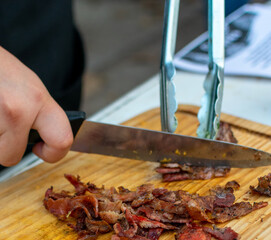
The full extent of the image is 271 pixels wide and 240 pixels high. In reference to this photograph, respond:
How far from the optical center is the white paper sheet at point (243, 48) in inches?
85.7

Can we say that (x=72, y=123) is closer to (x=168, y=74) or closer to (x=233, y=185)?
(x=168, y=74)

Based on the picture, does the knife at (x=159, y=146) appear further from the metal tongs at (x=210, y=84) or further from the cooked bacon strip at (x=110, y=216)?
the cooked bacon strip at (x=110, y=216)

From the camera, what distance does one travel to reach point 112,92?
4.68 meters

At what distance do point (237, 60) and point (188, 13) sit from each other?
4.17 metres

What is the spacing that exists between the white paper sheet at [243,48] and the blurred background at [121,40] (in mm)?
2099

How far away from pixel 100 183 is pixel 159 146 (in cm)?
23

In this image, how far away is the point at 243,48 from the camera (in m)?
2.33

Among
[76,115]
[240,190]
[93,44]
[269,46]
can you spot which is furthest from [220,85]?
[93,44]

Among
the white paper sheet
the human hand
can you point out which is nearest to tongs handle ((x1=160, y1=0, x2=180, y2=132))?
the human hand

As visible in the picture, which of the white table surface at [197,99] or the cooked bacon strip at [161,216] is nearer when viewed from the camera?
the cooked bacon strip at [161,216]

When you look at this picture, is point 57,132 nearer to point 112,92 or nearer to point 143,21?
point 112,92

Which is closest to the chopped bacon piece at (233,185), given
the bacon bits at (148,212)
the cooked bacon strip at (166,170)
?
the bacon bits at (148,212)

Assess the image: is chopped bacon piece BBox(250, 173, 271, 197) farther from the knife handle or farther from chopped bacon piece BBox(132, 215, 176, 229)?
the knife handle

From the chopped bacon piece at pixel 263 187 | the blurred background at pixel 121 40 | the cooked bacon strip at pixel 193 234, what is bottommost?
the blurred background at pixel 121 40
